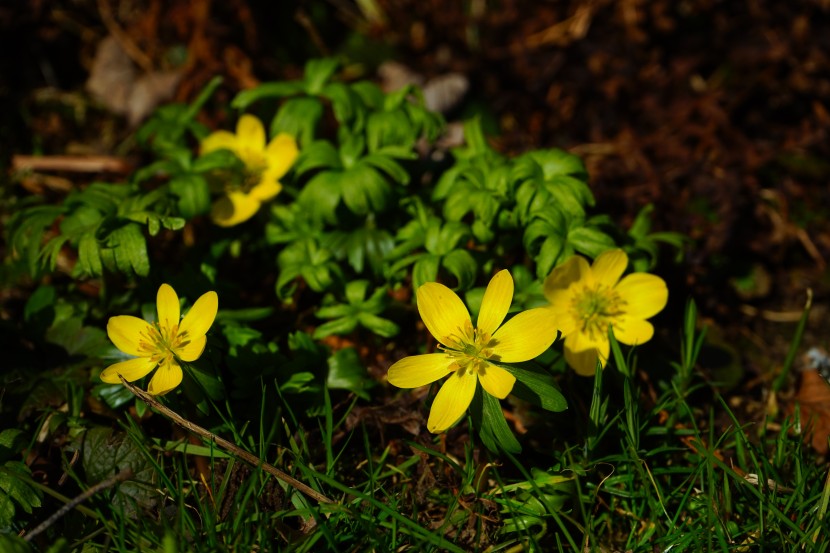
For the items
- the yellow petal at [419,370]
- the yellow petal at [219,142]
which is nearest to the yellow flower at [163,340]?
the yellow petal at [419,370]

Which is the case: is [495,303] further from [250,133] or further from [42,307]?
[42,307]

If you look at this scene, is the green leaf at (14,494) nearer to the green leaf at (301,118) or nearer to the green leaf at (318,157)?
the green leaf at (318,157)

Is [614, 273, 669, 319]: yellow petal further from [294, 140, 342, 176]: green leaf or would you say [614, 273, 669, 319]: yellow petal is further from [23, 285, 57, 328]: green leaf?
[23, 285, 57, 328]: green leaf

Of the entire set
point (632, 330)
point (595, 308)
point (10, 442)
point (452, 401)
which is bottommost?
point (632, 330)

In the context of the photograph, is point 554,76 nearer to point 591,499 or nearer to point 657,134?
point 657,134

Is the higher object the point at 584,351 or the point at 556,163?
the point at 556,163

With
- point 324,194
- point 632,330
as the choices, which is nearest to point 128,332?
point 324,194
